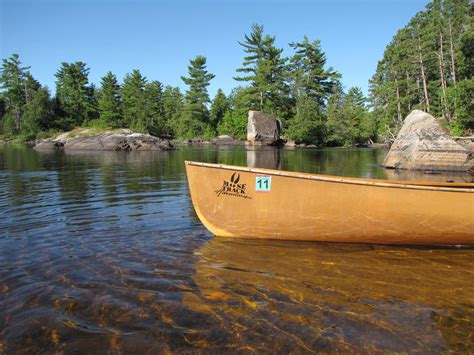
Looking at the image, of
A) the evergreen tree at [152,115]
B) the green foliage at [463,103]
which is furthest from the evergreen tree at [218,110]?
the green foliage at [463,103]

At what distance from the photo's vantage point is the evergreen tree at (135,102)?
58.3 m

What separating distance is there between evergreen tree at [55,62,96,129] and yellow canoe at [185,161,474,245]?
62104 mm

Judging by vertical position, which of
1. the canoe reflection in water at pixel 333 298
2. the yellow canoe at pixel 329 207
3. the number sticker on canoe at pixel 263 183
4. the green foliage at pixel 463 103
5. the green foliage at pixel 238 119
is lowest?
the canoe reflection in water at pixel 333 298

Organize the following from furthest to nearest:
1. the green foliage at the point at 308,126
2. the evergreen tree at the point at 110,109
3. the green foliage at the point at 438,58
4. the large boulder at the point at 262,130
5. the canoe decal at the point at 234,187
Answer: the evergreen tree at the point at 110,109, the green foliage at the point at 308,126, the large boulder at the point at 262,130, the green foliage at the point at 438,58, the canoe decal at the point at 234,187

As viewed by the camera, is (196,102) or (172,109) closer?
(196,102)

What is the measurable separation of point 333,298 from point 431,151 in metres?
16.2

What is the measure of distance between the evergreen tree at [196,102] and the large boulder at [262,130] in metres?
18.5

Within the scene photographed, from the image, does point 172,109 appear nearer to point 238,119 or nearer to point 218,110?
point 218,110

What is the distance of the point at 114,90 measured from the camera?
59.8 metres

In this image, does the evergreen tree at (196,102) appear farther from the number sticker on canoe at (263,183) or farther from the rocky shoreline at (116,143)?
the number sticker on canoe at (263,183)

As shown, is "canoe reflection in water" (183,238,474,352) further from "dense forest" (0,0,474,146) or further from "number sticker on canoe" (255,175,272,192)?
"dense forest" (0,0,474,146)

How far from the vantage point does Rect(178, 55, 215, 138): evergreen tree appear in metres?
64.2

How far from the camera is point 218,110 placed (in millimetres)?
70875

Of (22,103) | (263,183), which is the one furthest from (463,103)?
(22,103)
